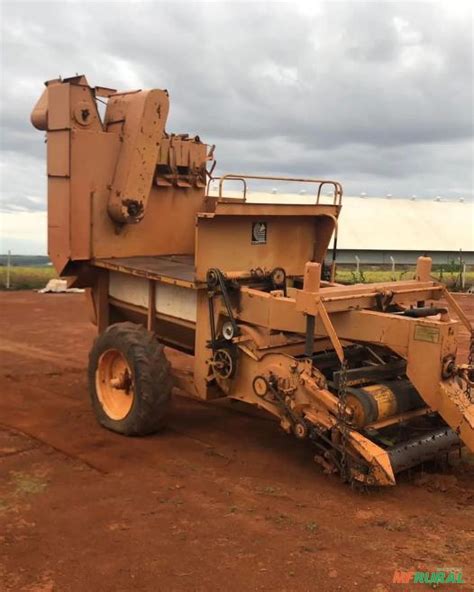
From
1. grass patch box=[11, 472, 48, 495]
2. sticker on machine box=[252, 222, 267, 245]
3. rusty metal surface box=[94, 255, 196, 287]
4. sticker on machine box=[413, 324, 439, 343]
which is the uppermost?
sticker on machine box=[252, 222, 267, 245]

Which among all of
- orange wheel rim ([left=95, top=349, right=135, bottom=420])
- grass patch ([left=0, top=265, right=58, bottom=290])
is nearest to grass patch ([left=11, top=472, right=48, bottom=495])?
orange wheel rim ([left=95, top=349, right=135, bottom=420])

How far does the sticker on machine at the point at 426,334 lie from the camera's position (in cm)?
503

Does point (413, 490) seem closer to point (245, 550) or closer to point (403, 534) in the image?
point (403, 534)

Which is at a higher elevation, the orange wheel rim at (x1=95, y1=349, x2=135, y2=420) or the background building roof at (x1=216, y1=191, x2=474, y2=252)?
the background building roof at (x1=216, y1=191, x2=474, y2=252)

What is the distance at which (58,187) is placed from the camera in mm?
7230

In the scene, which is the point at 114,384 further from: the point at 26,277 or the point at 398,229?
the point at 398,229

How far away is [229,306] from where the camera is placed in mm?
5922

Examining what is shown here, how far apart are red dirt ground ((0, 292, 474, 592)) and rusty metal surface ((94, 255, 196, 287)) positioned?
1.59 metres

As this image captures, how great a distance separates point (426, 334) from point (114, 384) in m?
3.18

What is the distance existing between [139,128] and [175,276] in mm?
1902

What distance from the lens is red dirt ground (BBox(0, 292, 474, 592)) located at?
394 cm

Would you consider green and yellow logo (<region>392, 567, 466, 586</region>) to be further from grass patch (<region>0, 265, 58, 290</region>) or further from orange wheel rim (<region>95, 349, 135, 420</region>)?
grass patch (<region>0, 265, 58, 290</region>)

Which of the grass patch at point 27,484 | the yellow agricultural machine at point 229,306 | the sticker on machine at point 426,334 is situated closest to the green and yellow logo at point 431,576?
the yellow agricultural machine at point 229,306

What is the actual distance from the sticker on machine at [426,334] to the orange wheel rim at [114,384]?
115 inches
